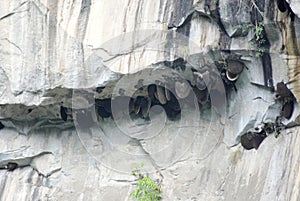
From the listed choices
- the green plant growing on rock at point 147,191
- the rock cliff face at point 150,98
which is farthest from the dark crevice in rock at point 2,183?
the green plant growing on rock at point 147,191

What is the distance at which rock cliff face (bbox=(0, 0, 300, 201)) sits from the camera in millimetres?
7531

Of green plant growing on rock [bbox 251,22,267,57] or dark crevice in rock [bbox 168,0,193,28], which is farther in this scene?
dark crevice in rock [bbox 168,0,193,28]

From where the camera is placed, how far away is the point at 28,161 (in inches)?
382

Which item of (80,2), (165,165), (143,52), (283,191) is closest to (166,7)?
(143,52)

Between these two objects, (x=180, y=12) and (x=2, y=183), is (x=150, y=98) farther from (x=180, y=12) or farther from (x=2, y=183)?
(x=2, y=183)

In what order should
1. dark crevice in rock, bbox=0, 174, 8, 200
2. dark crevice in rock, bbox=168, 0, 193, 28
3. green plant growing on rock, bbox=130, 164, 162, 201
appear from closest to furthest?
dark crevice in rock, bbox=168, 0, 193, 28
green plant growing on rock, bbox=130, 164, 162, 201
dark crevice in rock, bbox=0, 174, 8, 200

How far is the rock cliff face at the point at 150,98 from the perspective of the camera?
7531mm

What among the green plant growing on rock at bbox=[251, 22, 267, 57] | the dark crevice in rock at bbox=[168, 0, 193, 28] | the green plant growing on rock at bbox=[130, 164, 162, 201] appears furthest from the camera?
the green plant growing on rock at bbox=[130, 164, 162, 201]

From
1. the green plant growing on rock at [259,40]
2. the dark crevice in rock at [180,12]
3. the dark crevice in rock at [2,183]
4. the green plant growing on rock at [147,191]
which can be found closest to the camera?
the green plant growing on rock at [259,40]

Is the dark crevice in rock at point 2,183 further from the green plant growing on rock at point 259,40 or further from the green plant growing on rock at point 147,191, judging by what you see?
the green plant growing on rock at point 259,40

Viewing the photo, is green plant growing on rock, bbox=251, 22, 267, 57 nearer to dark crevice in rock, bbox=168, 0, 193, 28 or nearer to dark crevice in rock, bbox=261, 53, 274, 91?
Result: dark crevice in rock, bbox=261, 53, 274, 91

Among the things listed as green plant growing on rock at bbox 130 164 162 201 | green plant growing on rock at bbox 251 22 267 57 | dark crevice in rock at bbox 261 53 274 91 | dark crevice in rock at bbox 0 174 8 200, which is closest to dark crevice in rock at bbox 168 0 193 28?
green plant growing on rock at bbox 251 22 267 57

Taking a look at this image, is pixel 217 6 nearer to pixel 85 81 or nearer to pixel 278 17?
pixel 278 17

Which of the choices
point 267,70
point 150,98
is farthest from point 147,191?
point 267,70
